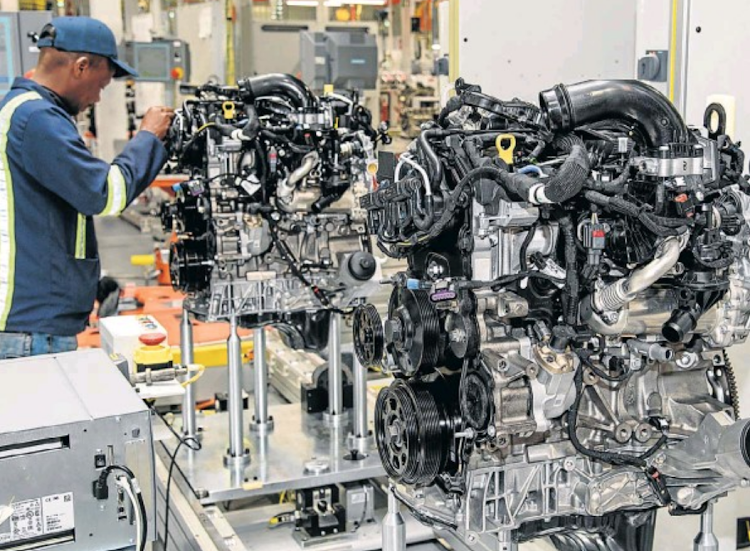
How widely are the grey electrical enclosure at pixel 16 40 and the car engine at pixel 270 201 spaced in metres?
2.17

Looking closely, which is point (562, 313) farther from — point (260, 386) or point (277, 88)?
point (260, 386)

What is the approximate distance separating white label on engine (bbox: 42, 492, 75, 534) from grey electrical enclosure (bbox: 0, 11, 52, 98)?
163 inches

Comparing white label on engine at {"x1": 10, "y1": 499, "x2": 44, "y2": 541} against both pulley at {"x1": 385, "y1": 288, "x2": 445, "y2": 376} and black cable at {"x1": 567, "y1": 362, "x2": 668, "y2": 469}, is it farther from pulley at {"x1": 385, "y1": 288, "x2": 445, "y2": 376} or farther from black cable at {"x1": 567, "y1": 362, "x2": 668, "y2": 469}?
black cable at {"x1": 567, "y1": 362, "x2": 668, "y2": 469}

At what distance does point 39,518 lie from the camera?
2.55 metres

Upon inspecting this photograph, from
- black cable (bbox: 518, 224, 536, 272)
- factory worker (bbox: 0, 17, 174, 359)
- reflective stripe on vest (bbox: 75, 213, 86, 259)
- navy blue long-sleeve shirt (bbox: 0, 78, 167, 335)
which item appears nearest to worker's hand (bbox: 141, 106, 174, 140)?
factory worker (bbox: 0, 17, 174, 359)

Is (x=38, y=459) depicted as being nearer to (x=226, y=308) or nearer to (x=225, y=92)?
(x=226, y=308)

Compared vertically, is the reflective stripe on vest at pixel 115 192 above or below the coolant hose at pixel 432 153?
below

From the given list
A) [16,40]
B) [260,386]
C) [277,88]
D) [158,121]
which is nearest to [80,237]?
[158,121]

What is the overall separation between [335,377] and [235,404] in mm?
599

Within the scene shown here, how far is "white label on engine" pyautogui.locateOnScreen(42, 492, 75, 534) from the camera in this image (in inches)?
101

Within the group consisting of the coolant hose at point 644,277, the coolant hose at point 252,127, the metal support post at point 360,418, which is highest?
the coolant hose at point 252,127

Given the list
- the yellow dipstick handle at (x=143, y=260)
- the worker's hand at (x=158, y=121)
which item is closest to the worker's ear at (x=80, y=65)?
the worker's hand at (x=158, y=121)

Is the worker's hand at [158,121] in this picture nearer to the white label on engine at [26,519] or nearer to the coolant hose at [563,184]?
the white label on engine at [26,519]

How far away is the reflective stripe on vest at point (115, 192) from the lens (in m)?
3.88
